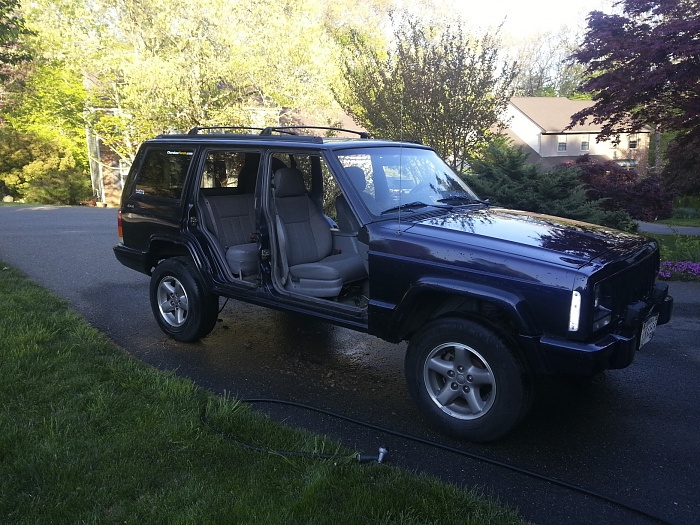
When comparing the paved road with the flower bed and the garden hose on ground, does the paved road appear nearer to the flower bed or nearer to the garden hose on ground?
the garden hose on ground

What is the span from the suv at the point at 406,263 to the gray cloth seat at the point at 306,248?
0.05ft

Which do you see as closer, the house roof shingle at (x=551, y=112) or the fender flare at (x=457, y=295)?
the fender flare at (x=457, y=295)

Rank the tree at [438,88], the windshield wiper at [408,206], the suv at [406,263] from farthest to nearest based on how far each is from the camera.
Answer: the tree at [438,88]
the windshield wiper at [408,206]
the suv at [406,263]

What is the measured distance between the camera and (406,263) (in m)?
3.87

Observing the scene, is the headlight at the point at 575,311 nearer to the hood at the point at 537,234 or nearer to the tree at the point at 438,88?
the hood at the point at 537,234

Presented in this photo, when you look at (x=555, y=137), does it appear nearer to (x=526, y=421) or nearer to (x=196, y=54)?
(x=196, y=54)

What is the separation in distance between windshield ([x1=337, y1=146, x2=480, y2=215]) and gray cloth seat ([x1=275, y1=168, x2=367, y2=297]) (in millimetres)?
727

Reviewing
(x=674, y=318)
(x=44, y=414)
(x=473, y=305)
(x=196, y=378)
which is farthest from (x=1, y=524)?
(x=674, y=318)

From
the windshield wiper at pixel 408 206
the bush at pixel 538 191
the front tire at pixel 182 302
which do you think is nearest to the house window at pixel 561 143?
the bush at pixel 538 191

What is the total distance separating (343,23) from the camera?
3747 centimetres

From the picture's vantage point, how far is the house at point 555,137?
135ft

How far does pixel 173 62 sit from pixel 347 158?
54.1 ft

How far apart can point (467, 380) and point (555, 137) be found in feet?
136

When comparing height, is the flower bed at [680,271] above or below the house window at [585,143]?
below
